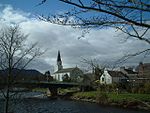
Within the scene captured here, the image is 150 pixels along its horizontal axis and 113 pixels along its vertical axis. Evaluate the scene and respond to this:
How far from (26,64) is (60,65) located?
146125mm

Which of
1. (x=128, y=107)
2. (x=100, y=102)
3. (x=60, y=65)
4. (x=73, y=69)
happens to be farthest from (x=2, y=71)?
(x=60, y=65)

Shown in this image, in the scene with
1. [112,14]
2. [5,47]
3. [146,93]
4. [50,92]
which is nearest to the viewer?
[112,14]

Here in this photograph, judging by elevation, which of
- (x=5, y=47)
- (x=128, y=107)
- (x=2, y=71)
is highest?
(x=5, y=47)

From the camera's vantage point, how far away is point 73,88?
86.0 metres

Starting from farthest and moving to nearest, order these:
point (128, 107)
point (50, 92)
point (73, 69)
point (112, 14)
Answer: point (73, 69), point (50, 92), point (128, 107), point (112, 14)

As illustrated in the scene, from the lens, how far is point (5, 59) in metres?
15.5

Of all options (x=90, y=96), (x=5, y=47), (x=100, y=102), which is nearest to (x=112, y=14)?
(x=5, y=47)

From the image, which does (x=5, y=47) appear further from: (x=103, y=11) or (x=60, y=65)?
(x=60, y=65)

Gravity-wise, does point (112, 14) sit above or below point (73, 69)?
below

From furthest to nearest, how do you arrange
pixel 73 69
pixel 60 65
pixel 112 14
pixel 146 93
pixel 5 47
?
pixel 60 65, pixel 73 69, pixel 146 93, pixel 5 47, pixel 112 14

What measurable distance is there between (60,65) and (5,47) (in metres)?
147

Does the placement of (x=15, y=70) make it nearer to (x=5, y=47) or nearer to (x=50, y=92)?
(x=5, y=47)

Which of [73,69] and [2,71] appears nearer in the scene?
[2,71]

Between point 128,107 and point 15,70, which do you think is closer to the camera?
point 15,70
